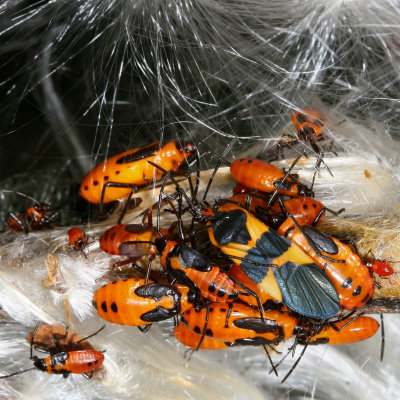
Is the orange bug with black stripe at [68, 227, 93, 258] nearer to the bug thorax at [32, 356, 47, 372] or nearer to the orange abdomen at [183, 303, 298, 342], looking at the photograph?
the orange abdomen at [183, 303, 298, 342]

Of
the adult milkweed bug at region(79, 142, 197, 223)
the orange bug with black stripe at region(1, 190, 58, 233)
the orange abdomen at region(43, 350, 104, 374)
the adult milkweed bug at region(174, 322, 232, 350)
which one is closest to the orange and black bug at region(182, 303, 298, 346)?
the adult milkweed bug at region(174, 322, 232, 350)

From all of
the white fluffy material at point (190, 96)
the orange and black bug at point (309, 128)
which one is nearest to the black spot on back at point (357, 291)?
the white fluffy material at point (190, 96)

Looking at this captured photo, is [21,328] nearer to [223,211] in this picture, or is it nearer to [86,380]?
[86,380]

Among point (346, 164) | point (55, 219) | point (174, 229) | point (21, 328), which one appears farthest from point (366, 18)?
point (21, 328)

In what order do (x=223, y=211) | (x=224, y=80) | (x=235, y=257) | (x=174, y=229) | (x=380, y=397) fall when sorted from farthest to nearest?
(x=380, y=397) → (x=224, y=80) → (x=174, y=229) → (x=223, y=211) → (x=235, y=257)

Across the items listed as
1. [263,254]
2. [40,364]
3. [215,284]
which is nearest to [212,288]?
[215,284]

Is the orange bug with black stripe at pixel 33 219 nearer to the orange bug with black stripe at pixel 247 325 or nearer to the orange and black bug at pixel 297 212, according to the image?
the orange bug with black stripe at pixel 247 325
